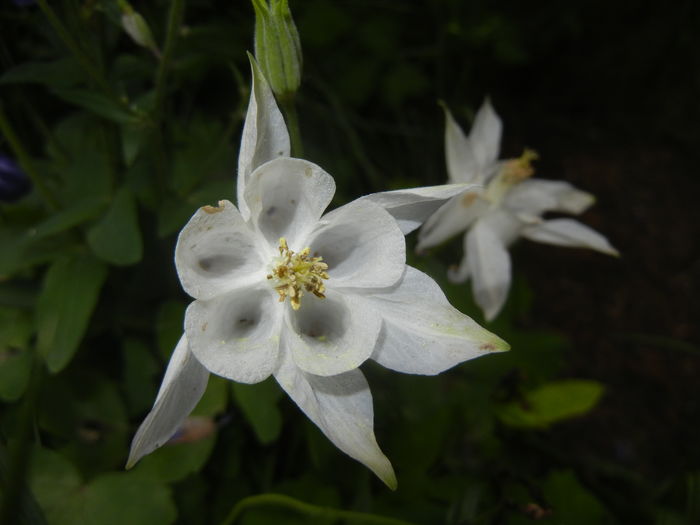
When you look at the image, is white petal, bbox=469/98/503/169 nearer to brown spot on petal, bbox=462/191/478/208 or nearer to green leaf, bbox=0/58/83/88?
brown spot on petal, bbox=462/191/478/208

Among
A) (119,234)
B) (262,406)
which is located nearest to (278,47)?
(119,234)

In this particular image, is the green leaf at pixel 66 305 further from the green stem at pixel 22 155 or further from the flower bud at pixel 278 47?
the flower bud at pixel 278 47

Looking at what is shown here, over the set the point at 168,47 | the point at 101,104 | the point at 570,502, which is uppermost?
the point at 168,47

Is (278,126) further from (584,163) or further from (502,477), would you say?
(584,163)

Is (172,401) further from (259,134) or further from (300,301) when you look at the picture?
(259,134)

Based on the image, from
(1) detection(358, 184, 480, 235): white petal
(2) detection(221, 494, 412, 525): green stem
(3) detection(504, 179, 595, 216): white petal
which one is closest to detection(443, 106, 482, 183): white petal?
(3) detection(504, 179, 595, 216): white petal

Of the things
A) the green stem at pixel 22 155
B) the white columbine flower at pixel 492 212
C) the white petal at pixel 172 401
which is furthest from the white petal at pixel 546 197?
the green stem at pixel 22 155

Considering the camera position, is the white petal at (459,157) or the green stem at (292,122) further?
the white petal at (459,157)
